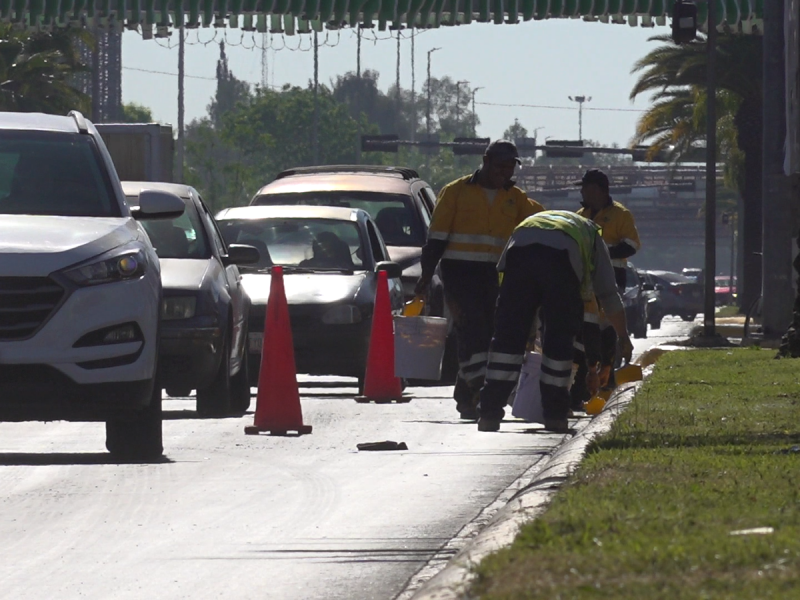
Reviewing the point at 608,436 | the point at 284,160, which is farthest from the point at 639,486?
the point at 284,160

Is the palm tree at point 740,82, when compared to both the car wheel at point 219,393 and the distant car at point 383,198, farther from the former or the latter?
the car wheel at point 219,393

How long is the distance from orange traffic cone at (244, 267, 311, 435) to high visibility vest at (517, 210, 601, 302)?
66.1 inches

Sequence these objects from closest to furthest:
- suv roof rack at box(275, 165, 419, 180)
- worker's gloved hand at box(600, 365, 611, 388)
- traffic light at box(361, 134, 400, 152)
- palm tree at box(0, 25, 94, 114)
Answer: worker's gloved hand at box(600, 365, 611, 388) < suv roof rack at box(275, 165, 419, 180) < palm tree at box(0, 25, 94, 114) < traffic light at box(361, 134, 400, 152)

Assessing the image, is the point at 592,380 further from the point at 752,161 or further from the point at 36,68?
the point at 36,68

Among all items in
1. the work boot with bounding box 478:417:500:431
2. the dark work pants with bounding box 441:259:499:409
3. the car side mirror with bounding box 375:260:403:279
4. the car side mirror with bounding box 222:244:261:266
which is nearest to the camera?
the work boot with bounding box 478:417:500:431

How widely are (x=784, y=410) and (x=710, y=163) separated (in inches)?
A: 717

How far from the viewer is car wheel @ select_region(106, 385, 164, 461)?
10328mm

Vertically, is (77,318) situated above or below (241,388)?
above

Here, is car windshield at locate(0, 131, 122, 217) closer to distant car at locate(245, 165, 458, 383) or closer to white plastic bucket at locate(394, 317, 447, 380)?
white plastic bucket at locate(394, 317, 447, 380)

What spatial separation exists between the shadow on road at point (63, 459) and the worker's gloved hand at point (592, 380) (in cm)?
343

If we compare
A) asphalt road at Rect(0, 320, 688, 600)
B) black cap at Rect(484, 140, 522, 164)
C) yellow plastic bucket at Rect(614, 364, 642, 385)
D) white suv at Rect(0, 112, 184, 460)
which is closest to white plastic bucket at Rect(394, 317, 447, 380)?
asphalt road at Rect(0, 320, 688, 600)

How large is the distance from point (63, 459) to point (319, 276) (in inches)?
248

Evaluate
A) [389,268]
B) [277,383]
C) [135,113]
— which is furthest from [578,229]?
[135,113]

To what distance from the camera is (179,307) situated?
12117mm
